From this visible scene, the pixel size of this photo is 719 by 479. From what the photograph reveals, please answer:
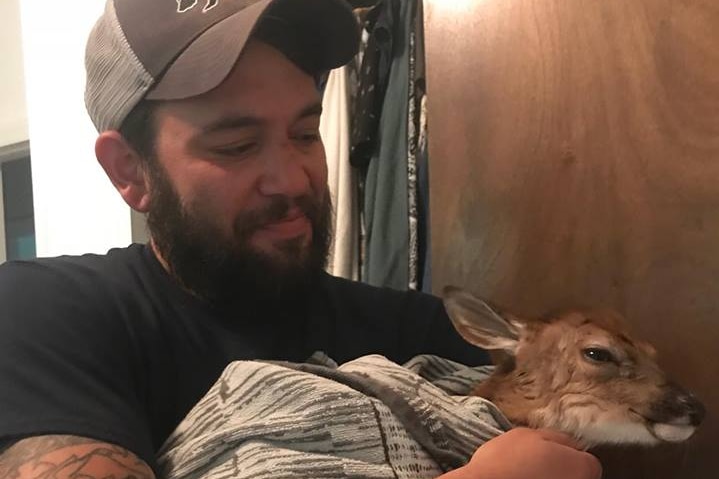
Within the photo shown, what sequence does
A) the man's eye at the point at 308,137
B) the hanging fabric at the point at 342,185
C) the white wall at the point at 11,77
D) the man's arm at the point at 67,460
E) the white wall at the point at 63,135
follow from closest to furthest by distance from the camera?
the man's arm at the point at 67,460 → the man's eye at the point at 308,137 → the hanging fabric at the point at 342,185 → the white wall at the point at 63,135 → the white wall at the point at 11,77

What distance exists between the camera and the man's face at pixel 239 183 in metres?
1.17

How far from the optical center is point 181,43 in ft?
3.92

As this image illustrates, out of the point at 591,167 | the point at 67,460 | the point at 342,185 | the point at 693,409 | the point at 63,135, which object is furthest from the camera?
the point at 63,135

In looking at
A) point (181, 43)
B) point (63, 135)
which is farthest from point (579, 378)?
point (63, 135)

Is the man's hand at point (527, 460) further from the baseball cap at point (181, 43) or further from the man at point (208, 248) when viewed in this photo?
the baseball cap at point (181, 43)

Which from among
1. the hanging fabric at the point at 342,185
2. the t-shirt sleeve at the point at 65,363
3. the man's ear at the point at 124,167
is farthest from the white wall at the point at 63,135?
the t-shirt sleeve at the point at 65,363

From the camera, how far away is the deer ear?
1.28 meters

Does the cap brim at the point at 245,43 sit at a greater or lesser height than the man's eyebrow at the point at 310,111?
greater

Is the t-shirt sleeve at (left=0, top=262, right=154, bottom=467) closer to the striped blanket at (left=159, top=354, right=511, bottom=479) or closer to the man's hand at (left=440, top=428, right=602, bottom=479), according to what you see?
the striped blanket at (left=159, top=354, right=511, bottom=479)

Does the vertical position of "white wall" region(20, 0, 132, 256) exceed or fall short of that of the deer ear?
it exceeds it

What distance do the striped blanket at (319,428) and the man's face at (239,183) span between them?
23 cm

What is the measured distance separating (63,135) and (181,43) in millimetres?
1260

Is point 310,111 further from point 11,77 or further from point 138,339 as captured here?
point 11,77

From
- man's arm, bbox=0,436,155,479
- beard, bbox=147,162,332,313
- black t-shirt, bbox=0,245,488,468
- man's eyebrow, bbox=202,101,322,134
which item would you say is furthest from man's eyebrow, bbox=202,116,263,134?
man's arm, bbox=0,436,155,479
